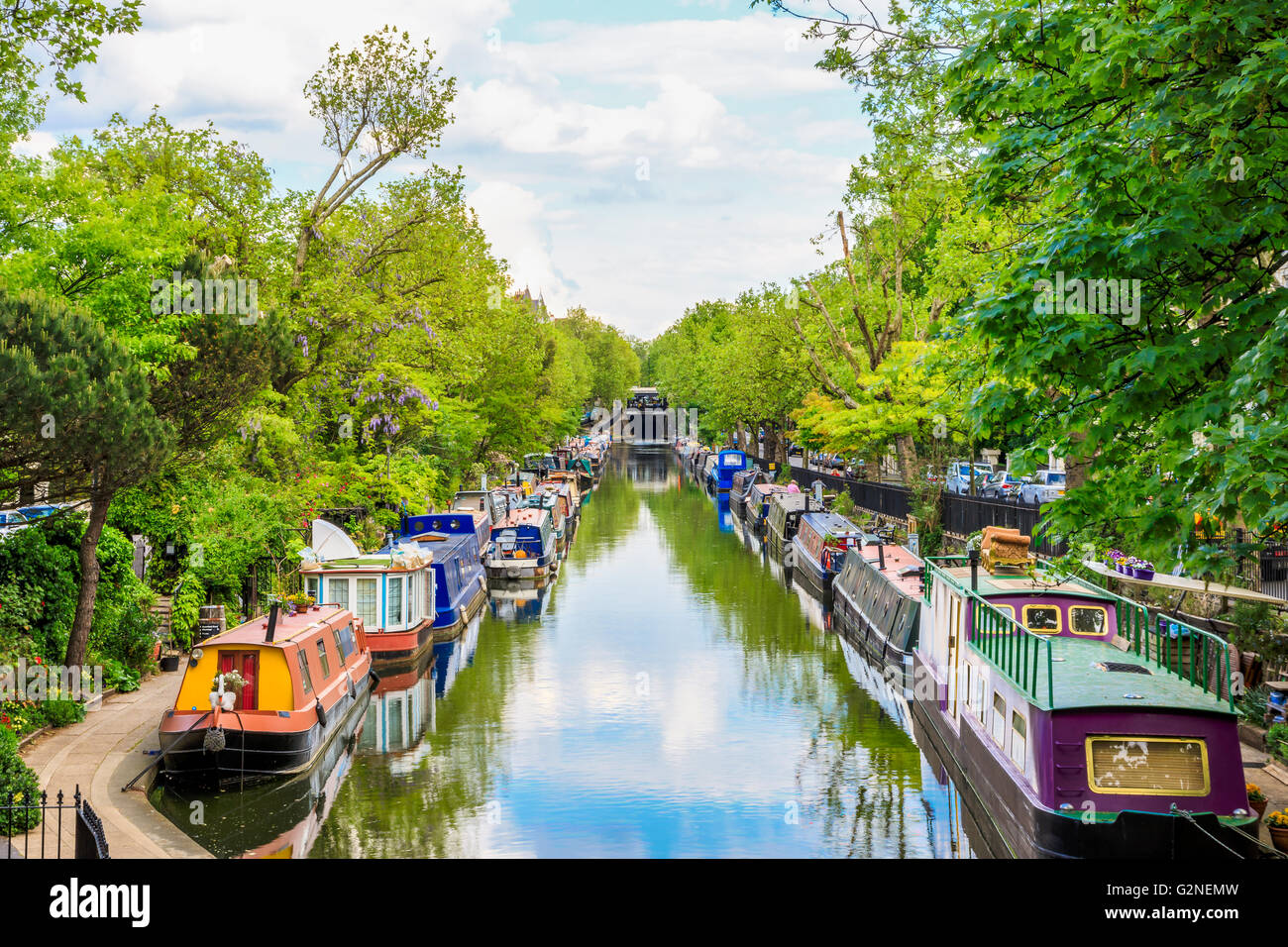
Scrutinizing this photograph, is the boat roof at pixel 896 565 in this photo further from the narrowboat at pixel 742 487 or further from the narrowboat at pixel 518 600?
the narrowboat at pixel 742 487

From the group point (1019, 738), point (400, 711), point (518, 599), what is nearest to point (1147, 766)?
point (1019, 738)

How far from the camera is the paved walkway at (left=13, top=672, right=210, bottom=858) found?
15.2 m

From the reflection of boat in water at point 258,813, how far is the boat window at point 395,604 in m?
8.63

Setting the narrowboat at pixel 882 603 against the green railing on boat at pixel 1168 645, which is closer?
the green railing on boat at pixel 1168 645

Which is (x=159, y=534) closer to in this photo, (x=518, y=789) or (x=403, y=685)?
(x=403, y=685)

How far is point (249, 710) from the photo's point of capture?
1970 cm

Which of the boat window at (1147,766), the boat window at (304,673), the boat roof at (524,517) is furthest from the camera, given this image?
the boat roof at (524,517)

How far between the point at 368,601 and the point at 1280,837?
68.7 feet

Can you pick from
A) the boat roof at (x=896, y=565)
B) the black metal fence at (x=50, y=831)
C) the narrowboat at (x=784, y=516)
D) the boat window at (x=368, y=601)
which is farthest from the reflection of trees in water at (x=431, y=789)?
the narrowboat at (x=784, y=516)

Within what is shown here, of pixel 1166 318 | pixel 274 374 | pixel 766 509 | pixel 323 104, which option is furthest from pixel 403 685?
pixel 766 509

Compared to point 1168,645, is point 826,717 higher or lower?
lower

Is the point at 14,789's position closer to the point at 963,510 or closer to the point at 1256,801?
the point at 1256,801

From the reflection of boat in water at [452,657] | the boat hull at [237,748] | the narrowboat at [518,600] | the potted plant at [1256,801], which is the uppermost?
the potted plant at [1256,801]

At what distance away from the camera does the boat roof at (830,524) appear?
41.4m
